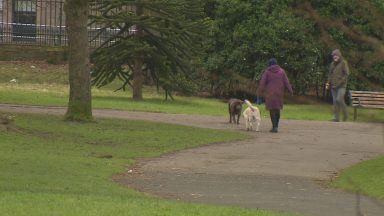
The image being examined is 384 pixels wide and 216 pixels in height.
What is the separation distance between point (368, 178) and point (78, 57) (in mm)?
8748

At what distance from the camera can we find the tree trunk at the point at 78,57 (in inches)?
744

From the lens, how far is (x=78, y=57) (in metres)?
19.0

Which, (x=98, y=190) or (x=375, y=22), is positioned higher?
(x=375, y=22)

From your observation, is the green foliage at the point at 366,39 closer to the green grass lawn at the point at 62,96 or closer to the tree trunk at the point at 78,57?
the green grass lawn at the point at 62,96

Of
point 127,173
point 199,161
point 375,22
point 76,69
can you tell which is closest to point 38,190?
point 127,173

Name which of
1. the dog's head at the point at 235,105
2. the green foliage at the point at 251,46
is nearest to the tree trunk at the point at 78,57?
the dog's head at the point at 235,105

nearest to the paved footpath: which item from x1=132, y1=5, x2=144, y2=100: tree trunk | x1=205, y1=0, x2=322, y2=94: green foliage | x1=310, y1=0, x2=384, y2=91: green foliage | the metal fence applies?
x1=310, y1=0, x2=384, y2=91: green foliage

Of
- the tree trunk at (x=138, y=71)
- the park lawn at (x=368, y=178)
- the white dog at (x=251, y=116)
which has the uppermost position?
the tree trunk at (x=138, y=71)

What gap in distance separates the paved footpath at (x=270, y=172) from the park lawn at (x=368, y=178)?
0.72 feet

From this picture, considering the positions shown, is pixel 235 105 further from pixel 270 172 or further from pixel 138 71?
pixel 138 71

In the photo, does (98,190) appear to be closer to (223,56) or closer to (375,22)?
(375,22)

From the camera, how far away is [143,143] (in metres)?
16.6

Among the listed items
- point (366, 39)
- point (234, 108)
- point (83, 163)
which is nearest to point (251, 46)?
point (234, 108)

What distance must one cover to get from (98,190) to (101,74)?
56.1ft
